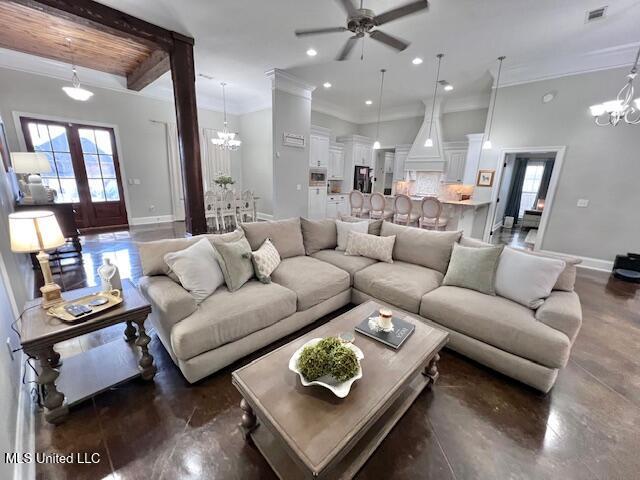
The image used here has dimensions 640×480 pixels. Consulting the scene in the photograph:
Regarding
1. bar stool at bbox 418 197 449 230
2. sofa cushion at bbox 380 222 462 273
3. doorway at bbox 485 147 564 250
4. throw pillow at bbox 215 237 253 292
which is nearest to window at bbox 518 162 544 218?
doorway at bbox 485 147 564 250

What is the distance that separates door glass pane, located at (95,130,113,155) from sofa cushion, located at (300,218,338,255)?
5613 millimetres

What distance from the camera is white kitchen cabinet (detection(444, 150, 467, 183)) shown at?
642 centimetres

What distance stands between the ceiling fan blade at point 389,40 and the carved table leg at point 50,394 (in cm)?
353

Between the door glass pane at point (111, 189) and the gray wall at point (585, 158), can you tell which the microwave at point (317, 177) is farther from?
the door glass pane at point (111, 189)

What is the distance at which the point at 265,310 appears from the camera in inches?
78.4

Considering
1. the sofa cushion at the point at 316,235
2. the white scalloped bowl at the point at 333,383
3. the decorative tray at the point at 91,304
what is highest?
the sofa cushion at the point at 316,235

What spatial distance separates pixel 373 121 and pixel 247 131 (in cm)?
400

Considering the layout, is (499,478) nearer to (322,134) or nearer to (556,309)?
(556,309)

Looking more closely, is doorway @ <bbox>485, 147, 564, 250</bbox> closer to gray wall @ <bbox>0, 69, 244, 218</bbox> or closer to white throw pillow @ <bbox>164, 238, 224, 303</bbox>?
white throw pillow @ <bbox>164, 238, 224, 303</bbox>

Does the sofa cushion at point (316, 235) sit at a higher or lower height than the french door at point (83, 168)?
lower

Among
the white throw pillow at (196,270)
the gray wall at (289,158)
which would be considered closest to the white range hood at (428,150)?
the gray wall at (289,158)

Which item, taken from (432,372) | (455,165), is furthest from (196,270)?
(455,165)

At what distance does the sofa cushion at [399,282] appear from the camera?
2336 mm

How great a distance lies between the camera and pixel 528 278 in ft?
6.80
